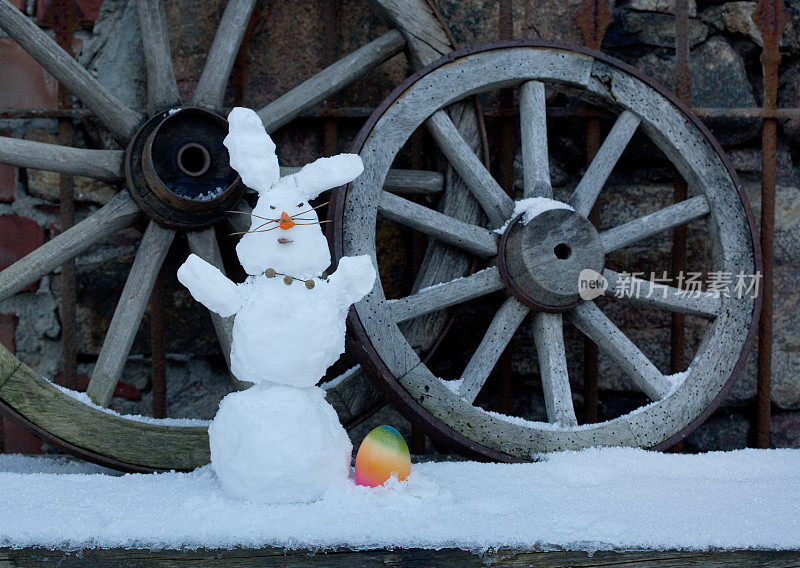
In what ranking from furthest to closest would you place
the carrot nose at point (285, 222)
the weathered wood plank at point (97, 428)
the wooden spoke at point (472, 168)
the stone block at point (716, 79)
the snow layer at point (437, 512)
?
1. the stone block at point (716, 79)
2. the wooden spoke at point (472, 168)
3. the weathered wood plank at point (97, 428)
4. the carrot nose at point (285, 222)
5. the snow layer at point (437, 512)

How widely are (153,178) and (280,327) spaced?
27.2 inches

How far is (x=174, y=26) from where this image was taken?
7.14ft

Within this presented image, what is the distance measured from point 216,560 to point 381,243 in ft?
3.84

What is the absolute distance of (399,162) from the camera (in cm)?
224

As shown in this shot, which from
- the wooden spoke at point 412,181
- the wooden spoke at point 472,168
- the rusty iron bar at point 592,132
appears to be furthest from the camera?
the rusty iron bar at point 592,132

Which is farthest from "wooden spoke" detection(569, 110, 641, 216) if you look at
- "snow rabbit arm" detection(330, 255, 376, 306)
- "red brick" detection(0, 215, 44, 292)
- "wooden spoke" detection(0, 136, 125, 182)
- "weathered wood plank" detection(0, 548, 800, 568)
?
"red brick" detection(0, 215, 44, 292)

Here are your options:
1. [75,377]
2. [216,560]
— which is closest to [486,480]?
[216,560]

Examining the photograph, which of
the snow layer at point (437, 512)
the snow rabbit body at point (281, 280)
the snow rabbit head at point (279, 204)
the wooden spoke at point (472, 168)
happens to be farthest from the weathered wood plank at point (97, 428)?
the wooden spoke at point (472, 168)

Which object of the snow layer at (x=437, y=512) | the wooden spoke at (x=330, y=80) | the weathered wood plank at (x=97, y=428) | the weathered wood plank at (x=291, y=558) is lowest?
the weathered wood plank at (x=291, y=558)

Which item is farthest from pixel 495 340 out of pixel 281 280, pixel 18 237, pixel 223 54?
pixel 18 237

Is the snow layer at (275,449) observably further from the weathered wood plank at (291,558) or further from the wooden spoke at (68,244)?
the wooden spoke at (68,244)

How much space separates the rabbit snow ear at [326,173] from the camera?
4.64 ft

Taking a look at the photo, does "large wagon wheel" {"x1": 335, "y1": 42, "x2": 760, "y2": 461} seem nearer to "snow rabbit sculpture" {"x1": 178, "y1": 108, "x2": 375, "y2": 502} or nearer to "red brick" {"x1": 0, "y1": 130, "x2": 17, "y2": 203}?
"snow rabbit sculpture" {"x1": 178, "y1": 108, "x2": 375, "y2": 502}

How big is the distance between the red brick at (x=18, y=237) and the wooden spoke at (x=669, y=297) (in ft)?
5.37
